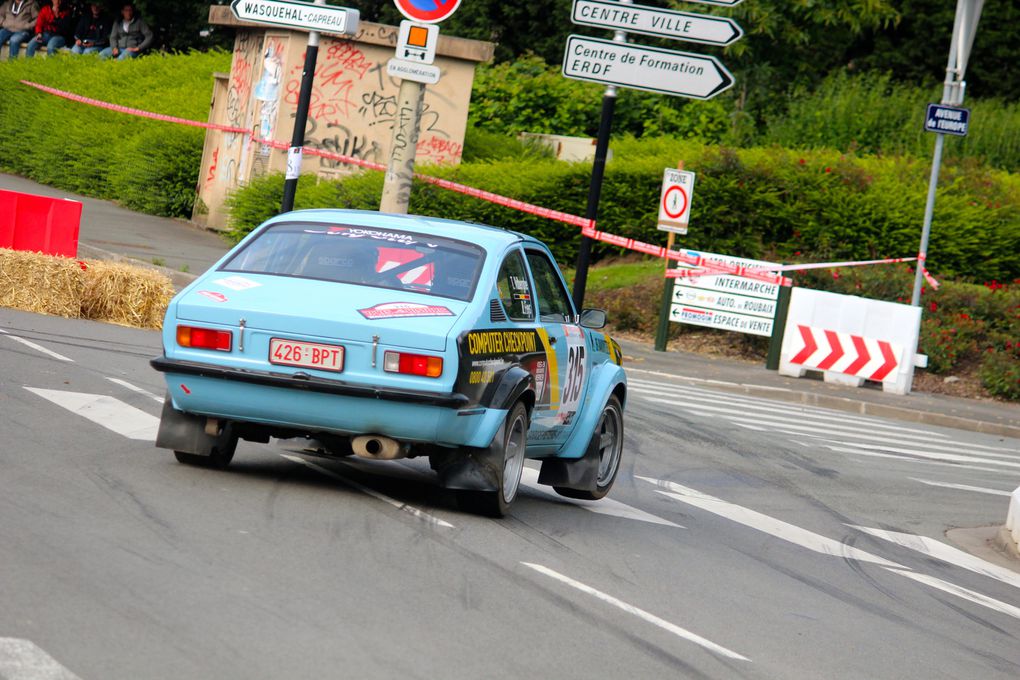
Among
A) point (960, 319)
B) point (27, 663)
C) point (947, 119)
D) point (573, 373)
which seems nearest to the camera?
point (27, 663)

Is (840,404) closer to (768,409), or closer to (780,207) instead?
(768,409)

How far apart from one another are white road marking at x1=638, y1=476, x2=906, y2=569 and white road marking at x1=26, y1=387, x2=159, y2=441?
3.67 meters

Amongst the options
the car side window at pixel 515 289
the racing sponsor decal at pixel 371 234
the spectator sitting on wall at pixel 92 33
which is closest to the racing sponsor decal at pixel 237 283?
the racing sponsor decal at pixel 371 234

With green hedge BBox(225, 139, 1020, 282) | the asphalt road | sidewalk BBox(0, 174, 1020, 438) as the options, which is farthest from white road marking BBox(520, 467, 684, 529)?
green hedge BBox(225, 139, 1020, 282)

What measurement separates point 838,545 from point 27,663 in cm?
630

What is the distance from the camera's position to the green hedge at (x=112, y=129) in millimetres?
30078

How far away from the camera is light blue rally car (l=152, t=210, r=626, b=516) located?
7820 mm

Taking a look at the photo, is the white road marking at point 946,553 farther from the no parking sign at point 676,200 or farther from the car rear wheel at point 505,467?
the no parking sign at point 676,200

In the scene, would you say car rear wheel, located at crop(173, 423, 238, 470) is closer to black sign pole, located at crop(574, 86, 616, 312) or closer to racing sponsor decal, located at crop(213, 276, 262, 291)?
racing sponsor decal, located at crop(213, 276, 262, 291)

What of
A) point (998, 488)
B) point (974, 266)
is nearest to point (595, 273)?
point (974, 266)

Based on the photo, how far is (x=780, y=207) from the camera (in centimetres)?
2722

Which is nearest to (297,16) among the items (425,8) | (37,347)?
(425,8)

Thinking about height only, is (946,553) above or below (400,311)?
below

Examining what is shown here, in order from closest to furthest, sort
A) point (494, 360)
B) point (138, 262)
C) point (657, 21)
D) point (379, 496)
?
point (494, 360) < point (379, 496) < point (657, 21) < point (138, 262)
